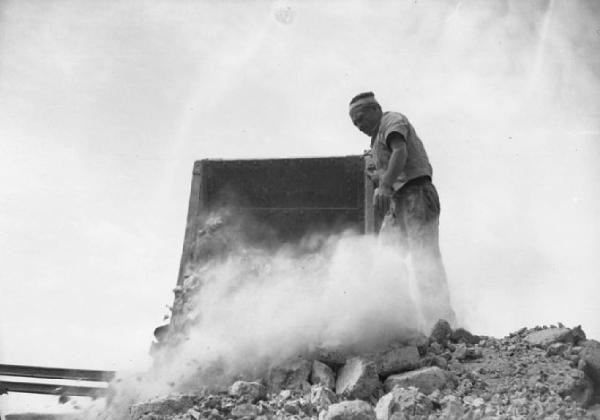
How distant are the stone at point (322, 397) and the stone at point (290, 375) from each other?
0.67ft

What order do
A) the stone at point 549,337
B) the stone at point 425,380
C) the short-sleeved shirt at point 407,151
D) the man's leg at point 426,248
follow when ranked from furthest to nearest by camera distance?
1. the short-sleeved shirt at point 407,151
2. the man's leg at point 426,248
3. the stone at point 549,337
4. the stone at point 425,380

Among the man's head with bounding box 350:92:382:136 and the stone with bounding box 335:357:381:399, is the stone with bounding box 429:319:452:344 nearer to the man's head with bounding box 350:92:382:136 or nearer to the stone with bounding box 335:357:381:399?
the stone with bounding box 335:357:381:399

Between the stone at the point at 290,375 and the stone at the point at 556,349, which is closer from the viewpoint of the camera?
the stone at the point at 290,375

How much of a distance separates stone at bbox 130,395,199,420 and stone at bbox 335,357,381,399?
996mm

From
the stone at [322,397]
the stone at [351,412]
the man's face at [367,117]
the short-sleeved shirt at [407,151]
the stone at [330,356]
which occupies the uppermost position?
the man's face at [367,117]

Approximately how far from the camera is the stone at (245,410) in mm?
3371

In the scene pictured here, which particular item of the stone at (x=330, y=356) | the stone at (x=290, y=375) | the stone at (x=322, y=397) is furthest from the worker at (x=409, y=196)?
the stone at (x=322, y=397)

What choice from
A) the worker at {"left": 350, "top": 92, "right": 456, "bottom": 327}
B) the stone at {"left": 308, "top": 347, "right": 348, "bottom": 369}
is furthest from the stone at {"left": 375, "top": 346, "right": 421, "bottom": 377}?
the worker at {"left": 350, "top": 92, "right": 456, "bottom": 327}

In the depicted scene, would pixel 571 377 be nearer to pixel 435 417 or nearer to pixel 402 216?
pixel 435 417

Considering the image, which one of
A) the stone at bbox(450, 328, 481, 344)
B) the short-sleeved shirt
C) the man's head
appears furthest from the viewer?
the man's head

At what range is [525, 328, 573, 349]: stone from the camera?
162 inches

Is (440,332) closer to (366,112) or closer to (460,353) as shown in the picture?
(460,353)

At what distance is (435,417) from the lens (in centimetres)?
300

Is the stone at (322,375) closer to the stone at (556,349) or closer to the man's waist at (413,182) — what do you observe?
the stone at (556,349)
